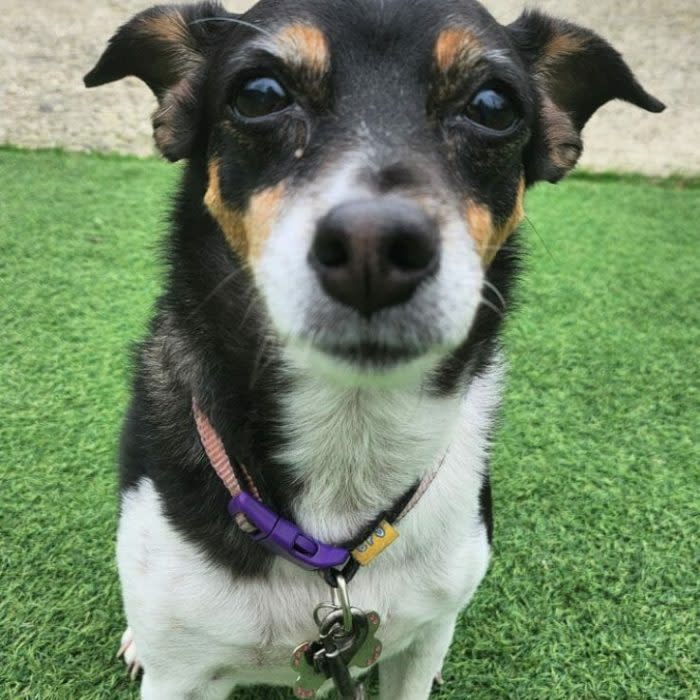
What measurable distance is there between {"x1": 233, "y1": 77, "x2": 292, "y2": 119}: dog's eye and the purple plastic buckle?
0.81 metres

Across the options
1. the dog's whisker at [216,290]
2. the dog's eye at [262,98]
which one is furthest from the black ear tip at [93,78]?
the dog's whisker at [216,290]

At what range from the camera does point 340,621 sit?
1.53 meters

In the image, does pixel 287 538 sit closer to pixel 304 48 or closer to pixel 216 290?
pixel 216 290

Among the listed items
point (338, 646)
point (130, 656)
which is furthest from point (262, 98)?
point (130, 656)

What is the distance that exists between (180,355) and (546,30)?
129 cm

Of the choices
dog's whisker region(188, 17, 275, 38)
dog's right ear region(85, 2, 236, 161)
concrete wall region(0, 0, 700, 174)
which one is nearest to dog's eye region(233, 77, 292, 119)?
dog's whisker region(188, 17, 275, 38)

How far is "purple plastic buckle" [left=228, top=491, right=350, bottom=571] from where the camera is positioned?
4.94ft

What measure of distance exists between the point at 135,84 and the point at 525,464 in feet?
17.6

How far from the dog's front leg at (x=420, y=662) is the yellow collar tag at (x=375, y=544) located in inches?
13.1

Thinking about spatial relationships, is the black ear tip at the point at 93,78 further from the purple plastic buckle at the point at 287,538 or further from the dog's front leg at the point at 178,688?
the dog's front leg at the point at 178,688

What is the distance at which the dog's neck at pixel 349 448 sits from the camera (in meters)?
1.59

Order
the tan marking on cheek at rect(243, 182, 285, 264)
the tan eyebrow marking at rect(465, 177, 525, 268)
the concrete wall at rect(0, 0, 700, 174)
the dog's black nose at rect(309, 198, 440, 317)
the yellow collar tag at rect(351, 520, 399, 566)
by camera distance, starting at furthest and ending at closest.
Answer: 1. the concrete wall at rect(0, 0, 700, 174)
2. the yellow collar tag at rect(351, 520, 399, 566)
3. the tan eyebrow marking at rect(465, 177, 525, 268)
4. the tan marking on cheek at rect(243, 182, 285, 264)
5. the dog's black nose at rect(309, 198, 440, 317)

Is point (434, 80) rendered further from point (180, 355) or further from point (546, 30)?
point (180, 355)

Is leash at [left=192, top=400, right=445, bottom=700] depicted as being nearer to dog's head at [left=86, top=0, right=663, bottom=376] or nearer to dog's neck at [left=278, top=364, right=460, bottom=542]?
dog's neck at [left=278, top=364, right=460, bottom=542]
